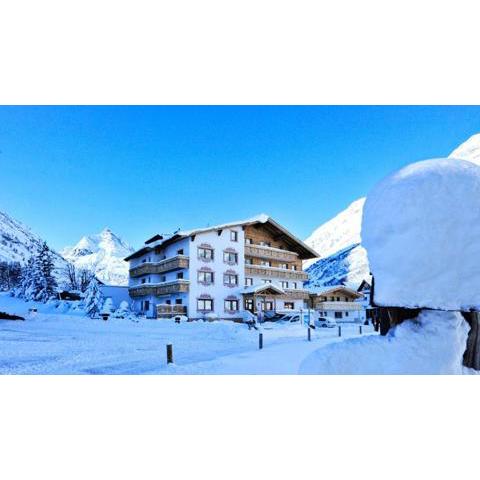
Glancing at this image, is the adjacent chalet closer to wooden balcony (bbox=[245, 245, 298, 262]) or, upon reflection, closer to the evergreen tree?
wooden balcony (bbox=[245, 245, 298, 262])

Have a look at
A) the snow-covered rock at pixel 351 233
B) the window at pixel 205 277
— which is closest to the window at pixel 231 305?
the window at pixel 205 277

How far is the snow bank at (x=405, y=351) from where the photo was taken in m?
2.38

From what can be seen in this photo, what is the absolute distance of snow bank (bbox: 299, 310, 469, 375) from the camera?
7.82 feet

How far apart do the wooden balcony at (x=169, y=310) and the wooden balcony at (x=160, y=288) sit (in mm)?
387

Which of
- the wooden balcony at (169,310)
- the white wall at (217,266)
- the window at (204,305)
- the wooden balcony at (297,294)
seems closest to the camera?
the wooden balcony at (169,310)

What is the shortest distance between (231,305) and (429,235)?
10.4m

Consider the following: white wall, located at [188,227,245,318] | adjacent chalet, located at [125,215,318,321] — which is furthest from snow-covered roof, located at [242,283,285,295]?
white wall, located at [188,227,245,318]

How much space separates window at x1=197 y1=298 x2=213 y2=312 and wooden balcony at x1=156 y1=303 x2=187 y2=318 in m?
0.55

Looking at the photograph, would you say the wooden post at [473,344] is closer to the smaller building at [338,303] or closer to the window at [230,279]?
the window at [230,279]

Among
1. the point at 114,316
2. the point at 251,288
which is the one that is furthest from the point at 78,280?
the point at 251,288

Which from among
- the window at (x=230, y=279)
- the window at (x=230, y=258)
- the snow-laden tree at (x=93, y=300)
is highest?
the window at (x=230, y=258)

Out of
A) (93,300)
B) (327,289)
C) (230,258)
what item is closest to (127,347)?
(93,300)

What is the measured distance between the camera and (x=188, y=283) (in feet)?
37.2
